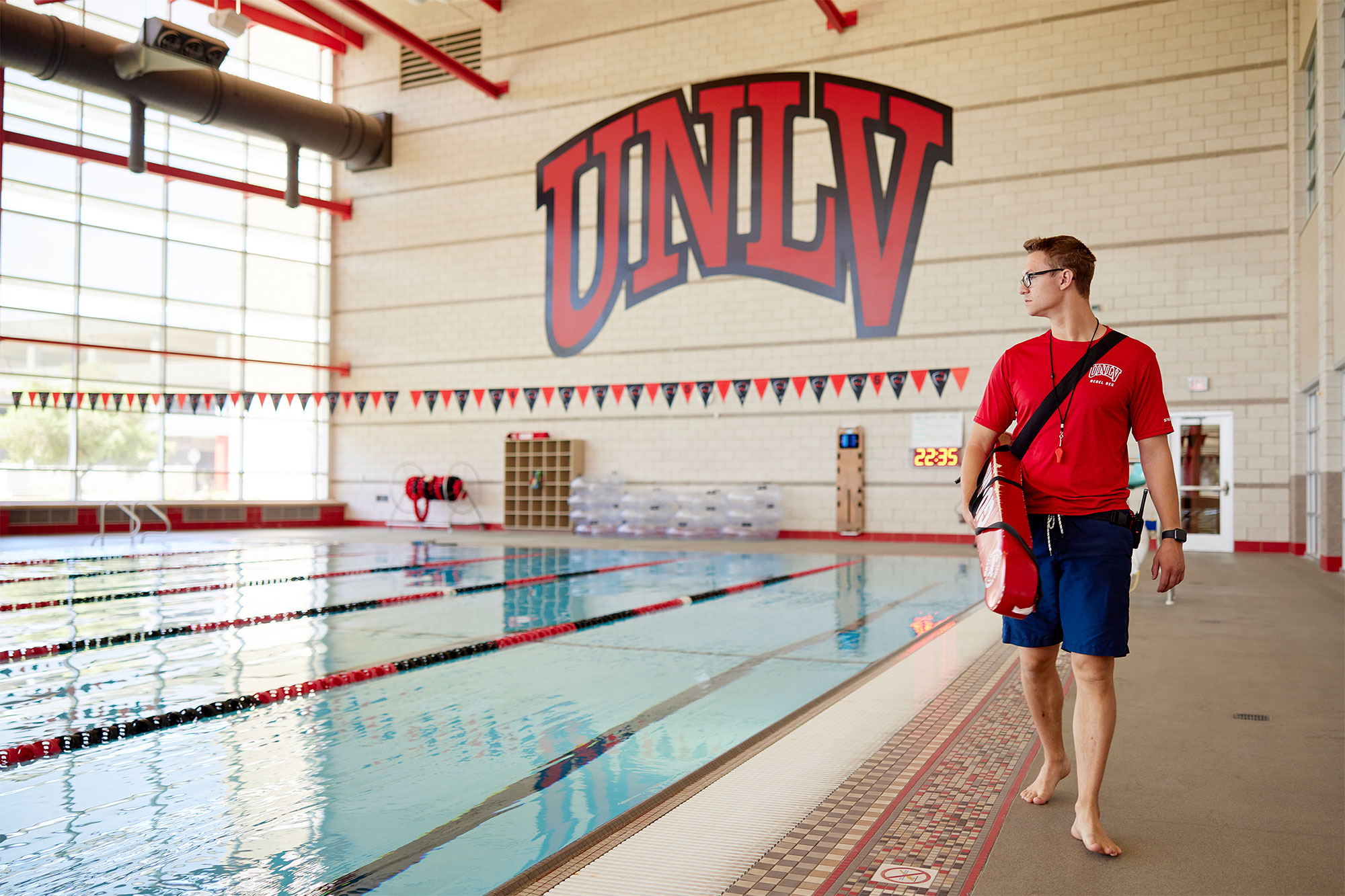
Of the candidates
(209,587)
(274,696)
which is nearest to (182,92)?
(209,587)

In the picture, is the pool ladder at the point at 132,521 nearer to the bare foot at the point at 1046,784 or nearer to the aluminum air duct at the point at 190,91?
the aluminum air duct at the point at 190,91

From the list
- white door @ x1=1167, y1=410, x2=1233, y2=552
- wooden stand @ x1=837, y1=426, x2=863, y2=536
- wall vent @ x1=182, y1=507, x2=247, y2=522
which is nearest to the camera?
white door @ x1=1167, y1=410, x2=1233, y2=552

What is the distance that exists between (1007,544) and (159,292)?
18.8m

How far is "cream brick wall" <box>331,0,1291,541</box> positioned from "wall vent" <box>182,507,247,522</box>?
2.10 m

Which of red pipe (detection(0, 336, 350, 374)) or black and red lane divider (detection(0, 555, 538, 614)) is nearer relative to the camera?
black and red lane divider (detection(0, 555, 538, 614))

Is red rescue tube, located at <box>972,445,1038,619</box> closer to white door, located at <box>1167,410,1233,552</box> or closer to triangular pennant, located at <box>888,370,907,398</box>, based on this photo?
white door, located at <box>1167,410,1233,552</box>

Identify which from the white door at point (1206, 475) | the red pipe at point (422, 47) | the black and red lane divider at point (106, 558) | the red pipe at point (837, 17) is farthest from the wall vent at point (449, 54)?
the white door at point (1206, 475)

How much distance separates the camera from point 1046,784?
260 centimetres

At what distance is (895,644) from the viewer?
5453 mm

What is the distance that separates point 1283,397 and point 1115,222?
3274mm

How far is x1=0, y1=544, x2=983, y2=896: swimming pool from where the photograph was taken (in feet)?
7.82

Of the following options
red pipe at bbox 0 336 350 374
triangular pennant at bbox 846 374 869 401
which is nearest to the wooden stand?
triangular pennant at bbox 846 374 869 401

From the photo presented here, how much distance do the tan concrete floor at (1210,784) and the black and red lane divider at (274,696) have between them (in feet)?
10.2

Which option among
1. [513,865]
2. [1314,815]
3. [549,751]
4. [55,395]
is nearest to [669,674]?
[549,751]
